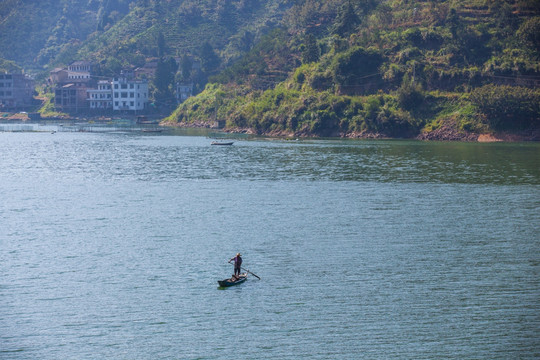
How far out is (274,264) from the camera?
47531mm

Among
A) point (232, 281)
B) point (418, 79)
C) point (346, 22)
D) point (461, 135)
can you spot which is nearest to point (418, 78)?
point (418, 79)

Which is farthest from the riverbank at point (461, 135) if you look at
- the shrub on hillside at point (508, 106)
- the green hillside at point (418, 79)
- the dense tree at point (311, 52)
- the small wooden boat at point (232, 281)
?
the small wooden boat at point (232, 281)

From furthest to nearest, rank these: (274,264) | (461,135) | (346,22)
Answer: (346,22), (461,135), (274,264)

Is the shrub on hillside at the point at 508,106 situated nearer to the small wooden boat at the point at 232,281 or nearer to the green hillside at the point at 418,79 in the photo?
the green hillside at the point at 418,79

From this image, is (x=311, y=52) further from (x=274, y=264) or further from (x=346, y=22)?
(x=274, y=264)

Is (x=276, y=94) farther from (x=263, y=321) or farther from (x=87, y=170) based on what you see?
(x=263, y=321)

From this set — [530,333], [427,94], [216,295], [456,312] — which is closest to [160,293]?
[216,295]

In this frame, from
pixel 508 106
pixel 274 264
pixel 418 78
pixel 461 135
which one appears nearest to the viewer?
pixel 274 264

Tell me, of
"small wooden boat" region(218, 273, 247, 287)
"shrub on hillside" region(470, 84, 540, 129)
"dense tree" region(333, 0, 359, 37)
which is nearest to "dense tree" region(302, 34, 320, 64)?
"dense tree" region(333, 0, 359, 37)

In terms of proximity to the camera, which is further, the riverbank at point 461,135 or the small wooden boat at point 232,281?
the riverbank at point 461,135

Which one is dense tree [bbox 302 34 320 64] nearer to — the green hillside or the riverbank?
the green hillside

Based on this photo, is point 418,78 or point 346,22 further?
point 346,22

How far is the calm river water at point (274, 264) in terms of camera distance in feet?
115

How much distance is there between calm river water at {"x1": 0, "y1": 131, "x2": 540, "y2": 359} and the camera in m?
35.0
